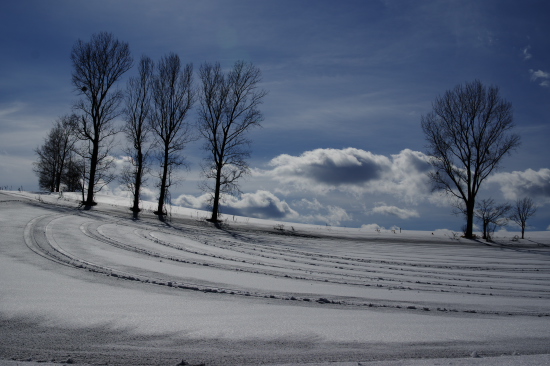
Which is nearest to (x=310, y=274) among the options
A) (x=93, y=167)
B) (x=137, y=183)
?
(x=137, y=183)

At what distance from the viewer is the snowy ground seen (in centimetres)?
371

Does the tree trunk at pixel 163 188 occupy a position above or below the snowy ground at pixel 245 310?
above

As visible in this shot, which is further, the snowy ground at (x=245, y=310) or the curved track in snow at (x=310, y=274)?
the curved track in snow at (x=310, y=274)

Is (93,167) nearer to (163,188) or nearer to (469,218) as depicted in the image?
(163,188)

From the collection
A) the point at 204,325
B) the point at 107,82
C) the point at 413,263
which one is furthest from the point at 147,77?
the point at 204,325

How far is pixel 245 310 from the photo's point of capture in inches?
204

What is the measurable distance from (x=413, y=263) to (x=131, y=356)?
1115 cm

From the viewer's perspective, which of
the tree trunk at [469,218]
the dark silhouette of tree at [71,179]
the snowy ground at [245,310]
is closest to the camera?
the snowy ground at [245,310]

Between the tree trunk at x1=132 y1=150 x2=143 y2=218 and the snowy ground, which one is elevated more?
the tree trunk at x1=132 y1=150 x2=143 y2=218

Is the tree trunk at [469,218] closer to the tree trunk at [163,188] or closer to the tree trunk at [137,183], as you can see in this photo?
the tree trunk at [163,188]

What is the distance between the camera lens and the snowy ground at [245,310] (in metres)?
3.71

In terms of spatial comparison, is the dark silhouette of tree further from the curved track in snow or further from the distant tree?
the curved track in snow

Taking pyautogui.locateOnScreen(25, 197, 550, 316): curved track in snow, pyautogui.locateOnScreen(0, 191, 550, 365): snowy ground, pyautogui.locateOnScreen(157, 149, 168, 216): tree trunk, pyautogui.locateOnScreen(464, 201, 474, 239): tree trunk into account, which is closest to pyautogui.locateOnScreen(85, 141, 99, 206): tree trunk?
pyautogui.locateOnScreen(157, 149, 168, 216): tree trunk

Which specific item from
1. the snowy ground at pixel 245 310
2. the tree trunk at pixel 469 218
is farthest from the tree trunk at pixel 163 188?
the tree trunk at pixel 469 218
